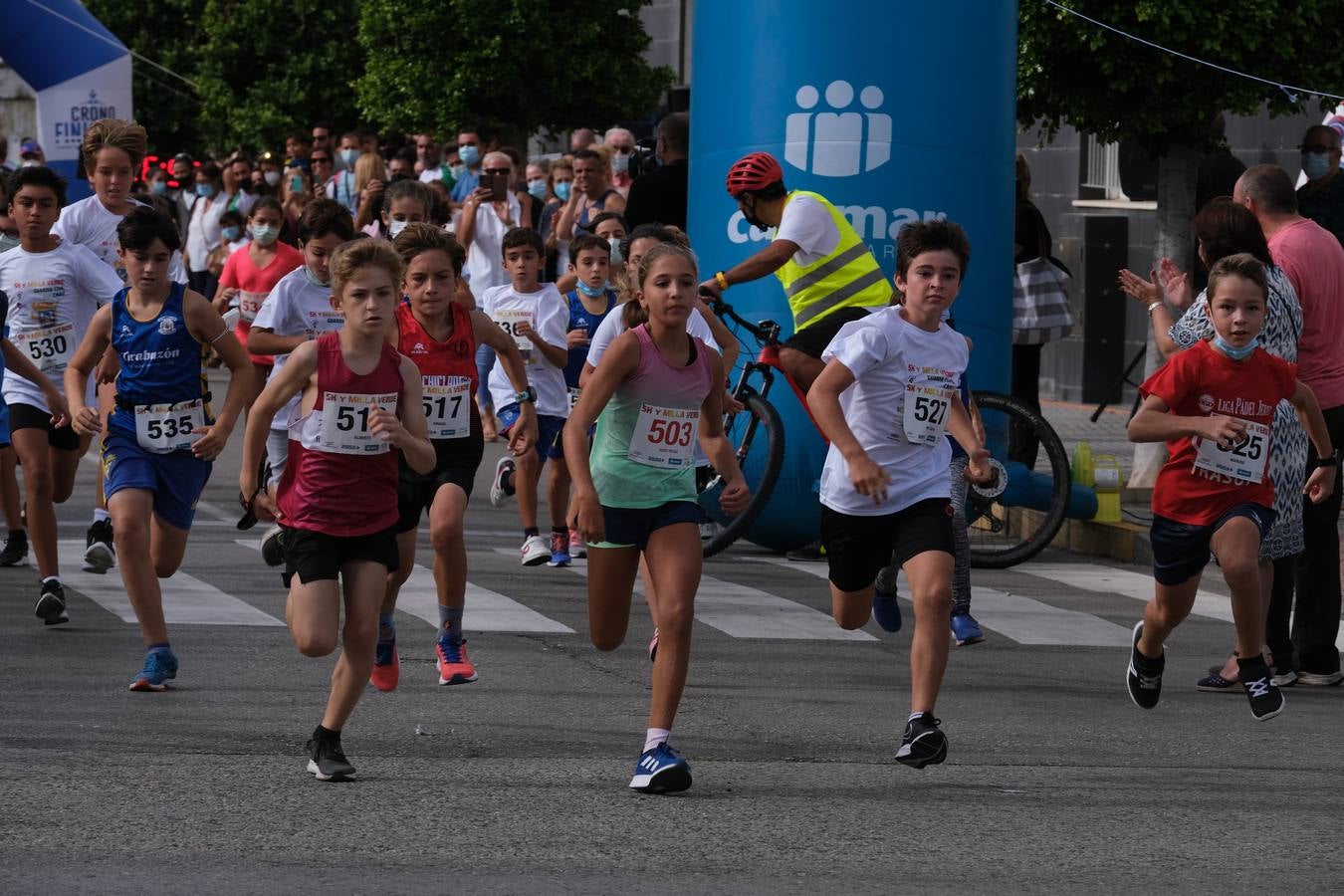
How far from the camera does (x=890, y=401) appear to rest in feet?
25.1

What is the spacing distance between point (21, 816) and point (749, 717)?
8.74 ft

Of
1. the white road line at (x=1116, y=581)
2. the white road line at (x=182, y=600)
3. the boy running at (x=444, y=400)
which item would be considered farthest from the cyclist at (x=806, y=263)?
the white road line at (x=182, y=600)

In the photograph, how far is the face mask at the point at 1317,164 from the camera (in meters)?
14.9

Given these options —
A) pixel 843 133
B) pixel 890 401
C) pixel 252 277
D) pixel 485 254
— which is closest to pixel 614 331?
pixel 890 401

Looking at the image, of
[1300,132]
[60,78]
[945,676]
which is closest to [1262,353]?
[945,676]

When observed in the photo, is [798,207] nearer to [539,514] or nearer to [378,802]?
[539,514]

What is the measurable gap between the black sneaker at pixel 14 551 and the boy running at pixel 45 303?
2.41ft

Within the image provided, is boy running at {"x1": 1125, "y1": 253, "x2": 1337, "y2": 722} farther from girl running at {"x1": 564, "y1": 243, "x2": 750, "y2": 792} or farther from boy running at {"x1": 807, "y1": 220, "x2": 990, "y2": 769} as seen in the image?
girl running at {"x1": 564, "y1": 243, "x2": 750, "y2": 792}

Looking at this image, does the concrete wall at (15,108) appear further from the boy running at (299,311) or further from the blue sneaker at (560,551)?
the boy running at (299,311)

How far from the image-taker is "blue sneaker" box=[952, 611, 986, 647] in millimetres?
9844

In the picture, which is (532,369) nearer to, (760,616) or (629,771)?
(760,616)

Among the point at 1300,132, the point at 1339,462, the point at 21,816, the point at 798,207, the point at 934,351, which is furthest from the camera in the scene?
the point at 1300,132

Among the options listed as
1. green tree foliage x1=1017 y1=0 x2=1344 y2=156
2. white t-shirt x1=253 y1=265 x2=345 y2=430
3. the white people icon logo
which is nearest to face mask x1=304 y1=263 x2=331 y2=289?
white t-shirt x1=253 y1=265 x2=345 y2=430

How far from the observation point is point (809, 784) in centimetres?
693
